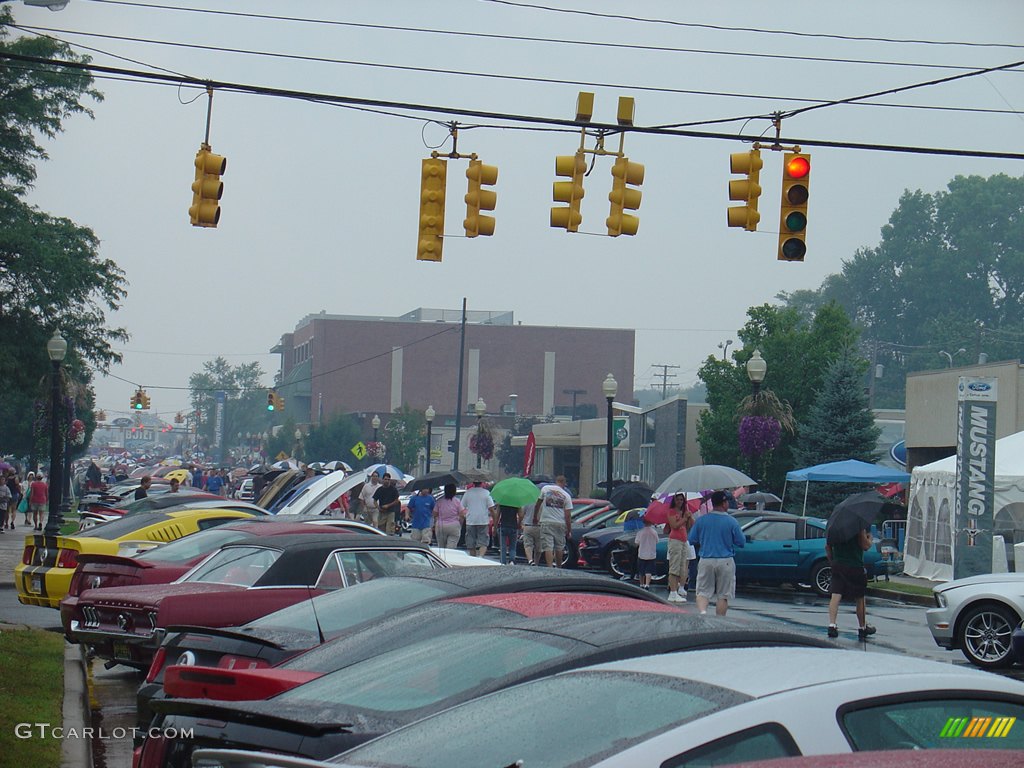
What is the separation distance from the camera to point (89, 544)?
47.7 feet

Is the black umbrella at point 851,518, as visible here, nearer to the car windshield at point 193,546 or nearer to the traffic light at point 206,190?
the car windshield at point 193,546

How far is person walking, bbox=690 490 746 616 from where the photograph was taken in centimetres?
1559

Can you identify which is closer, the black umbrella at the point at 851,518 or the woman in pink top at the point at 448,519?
the black umbrella at the point at 851,518

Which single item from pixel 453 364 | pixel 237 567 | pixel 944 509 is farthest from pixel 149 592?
pixel 453 364

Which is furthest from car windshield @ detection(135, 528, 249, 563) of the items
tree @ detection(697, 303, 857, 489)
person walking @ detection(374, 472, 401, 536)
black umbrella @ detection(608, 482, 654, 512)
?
tree @ detection(697, 303, 857, 489)

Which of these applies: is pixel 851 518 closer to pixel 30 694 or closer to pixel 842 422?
pixel 30 694

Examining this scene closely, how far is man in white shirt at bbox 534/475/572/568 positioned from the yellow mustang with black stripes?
9144mm

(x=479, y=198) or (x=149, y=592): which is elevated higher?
(x=479, y=198)

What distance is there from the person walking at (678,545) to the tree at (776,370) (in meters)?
29.4

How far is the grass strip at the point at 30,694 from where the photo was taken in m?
7.78

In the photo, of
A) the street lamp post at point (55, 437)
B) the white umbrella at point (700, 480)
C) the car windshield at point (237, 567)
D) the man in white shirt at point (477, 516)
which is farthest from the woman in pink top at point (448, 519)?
the car windshield at point (237, 567)

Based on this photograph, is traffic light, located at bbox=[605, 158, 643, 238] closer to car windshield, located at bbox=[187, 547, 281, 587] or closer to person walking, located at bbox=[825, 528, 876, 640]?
person walking, located at bbox=[825, 528, 876, 640]

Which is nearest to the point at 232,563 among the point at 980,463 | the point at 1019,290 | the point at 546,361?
the point at 980,463

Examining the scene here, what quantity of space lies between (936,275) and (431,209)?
10140 cm
